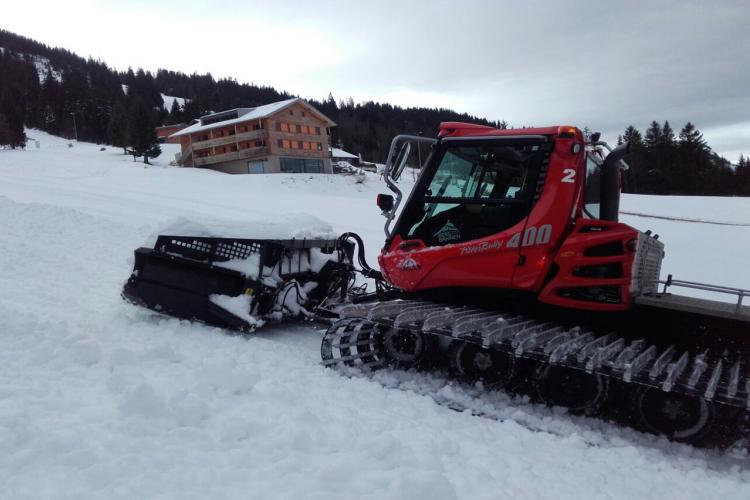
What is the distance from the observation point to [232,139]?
167 feet

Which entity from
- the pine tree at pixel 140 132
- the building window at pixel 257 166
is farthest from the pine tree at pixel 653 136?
the pine tree at pixel 140 132

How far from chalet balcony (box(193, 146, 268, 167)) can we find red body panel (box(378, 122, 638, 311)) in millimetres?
47000

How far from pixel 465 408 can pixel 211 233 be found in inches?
130

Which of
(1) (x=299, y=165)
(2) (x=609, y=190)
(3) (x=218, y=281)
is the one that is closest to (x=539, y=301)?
(2) (x=609, y=190)

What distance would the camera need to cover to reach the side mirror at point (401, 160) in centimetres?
457

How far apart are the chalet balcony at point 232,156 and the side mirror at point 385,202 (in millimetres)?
46154

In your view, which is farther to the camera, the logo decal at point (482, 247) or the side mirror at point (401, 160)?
the side mirror at point (401, 160)

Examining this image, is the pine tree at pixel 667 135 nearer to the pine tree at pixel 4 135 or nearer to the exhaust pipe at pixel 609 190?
the exhaust pipe at pixel 609 190

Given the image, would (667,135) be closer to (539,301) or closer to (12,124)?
(539,301)

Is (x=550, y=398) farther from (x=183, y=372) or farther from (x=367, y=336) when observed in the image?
(x=183, y=372)

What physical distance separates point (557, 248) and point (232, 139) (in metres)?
50.8

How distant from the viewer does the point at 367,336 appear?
4824mm

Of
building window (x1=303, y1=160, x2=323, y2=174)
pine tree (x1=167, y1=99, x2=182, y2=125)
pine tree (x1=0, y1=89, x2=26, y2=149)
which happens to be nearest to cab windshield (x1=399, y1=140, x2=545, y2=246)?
building window (x1=303, y1=160, x2=323, y2=174)

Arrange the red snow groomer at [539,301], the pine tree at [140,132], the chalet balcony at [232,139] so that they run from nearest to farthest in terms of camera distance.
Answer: the red snow groomer at [539,301]
the pine tree at [140,132]
the chalet balcony at [232,139]
